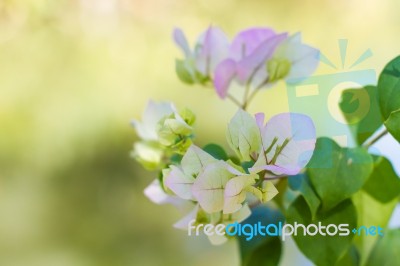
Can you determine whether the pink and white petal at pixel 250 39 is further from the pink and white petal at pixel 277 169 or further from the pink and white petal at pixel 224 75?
the pink and white petal at pixel 277 169

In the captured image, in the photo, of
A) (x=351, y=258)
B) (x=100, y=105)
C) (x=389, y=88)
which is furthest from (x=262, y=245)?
(x=100, y=105)

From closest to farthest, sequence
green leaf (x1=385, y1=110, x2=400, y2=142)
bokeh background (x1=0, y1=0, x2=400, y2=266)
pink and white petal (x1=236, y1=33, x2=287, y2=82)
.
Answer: green leaf (x1=385, y1=110, x2=400, y2=142) < pink and white petal (x1=236, y1=33, x2=287, y2=82) < bokeh background (x1=0, y1=0, x2=400, y2=266)

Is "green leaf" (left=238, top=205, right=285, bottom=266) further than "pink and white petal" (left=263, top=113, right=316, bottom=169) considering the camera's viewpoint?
Yes

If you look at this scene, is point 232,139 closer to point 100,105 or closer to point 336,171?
point 336,171

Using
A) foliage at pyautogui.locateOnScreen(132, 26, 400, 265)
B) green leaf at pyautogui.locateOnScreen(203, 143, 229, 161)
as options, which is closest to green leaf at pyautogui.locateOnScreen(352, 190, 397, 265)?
foliage at pyautogui.locateOnScreen(132, 26, 400, 265)

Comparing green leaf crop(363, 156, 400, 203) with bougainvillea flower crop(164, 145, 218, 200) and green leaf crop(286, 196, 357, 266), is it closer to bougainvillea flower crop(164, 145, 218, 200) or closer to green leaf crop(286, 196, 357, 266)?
green leaf crop(286, 196, 357, 266)

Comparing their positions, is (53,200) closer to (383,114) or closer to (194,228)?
(194,228)
